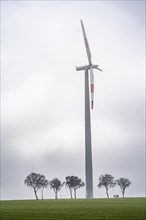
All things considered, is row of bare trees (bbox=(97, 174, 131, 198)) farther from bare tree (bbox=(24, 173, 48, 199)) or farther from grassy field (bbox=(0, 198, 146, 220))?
grassy field (bbox=(0, 198, 146, 220))

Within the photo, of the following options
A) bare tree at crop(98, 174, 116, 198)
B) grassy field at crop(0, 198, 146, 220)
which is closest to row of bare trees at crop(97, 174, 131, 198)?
bare tree at crop(98, 174, 116, 198)

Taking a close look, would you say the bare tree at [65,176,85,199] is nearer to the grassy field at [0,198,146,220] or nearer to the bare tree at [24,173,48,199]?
the bare tree at [24,173,48,199]

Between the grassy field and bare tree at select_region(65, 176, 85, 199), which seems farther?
bare tree at select_region(65, 176, 85, 199)

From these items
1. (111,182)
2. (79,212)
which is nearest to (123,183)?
(111,182)

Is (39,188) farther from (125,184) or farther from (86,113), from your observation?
(86,113)

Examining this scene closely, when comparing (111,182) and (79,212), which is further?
(111,182)

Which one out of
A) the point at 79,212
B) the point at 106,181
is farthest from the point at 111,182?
the point at 79,212

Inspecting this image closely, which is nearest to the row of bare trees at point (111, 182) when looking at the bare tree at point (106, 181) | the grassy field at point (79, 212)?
the bare tree at point (106, 181)

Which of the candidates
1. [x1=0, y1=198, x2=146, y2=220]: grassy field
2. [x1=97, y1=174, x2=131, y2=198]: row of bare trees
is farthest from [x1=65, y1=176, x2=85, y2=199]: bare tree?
[x1=0, y1=198, x2=146, y2=220]: grassy field

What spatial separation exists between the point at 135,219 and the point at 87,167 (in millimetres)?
59919

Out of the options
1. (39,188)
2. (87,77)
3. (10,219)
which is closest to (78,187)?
(39,188)

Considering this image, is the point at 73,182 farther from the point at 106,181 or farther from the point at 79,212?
the point at 79,212

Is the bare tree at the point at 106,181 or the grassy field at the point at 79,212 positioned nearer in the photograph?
the grassy field at the point at 79,212

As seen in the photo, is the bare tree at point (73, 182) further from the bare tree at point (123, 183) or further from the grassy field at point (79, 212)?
the grassy field at point (79, 212)
